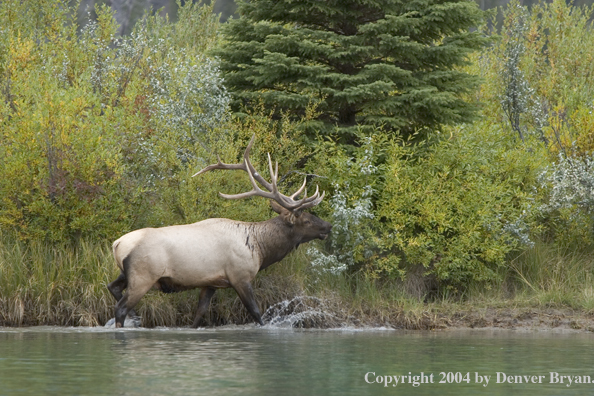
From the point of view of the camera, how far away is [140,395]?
26.7 feet

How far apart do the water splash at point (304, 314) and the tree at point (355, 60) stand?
12.2 ft

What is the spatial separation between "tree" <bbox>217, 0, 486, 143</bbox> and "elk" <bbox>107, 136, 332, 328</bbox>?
8.63ft

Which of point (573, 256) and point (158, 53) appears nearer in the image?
point (573, 256)

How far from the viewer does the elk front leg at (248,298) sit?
1425 cm

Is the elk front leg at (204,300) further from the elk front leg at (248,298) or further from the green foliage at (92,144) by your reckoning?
the green foliage at (92,144)

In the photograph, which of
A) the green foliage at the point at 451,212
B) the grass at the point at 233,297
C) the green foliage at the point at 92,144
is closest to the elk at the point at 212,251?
the grass at the point at 233,297

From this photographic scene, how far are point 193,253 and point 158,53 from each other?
984cm

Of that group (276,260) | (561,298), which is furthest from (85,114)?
(561,298)

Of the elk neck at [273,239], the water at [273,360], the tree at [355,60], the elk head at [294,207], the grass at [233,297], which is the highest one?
the tree at [355,60]

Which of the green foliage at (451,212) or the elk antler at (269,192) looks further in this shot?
the green foliage at (451,212)

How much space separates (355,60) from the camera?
17.7m

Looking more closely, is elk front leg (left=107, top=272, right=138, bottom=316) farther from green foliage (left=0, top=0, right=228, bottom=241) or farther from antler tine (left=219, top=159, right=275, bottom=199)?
antler tine (left=219, top=159, right=275, bottom=199)

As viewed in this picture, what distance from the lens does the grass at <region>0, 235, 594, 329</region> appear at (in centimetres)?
1460

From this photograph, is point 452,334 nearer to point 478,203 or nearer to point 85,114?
point 478,203
